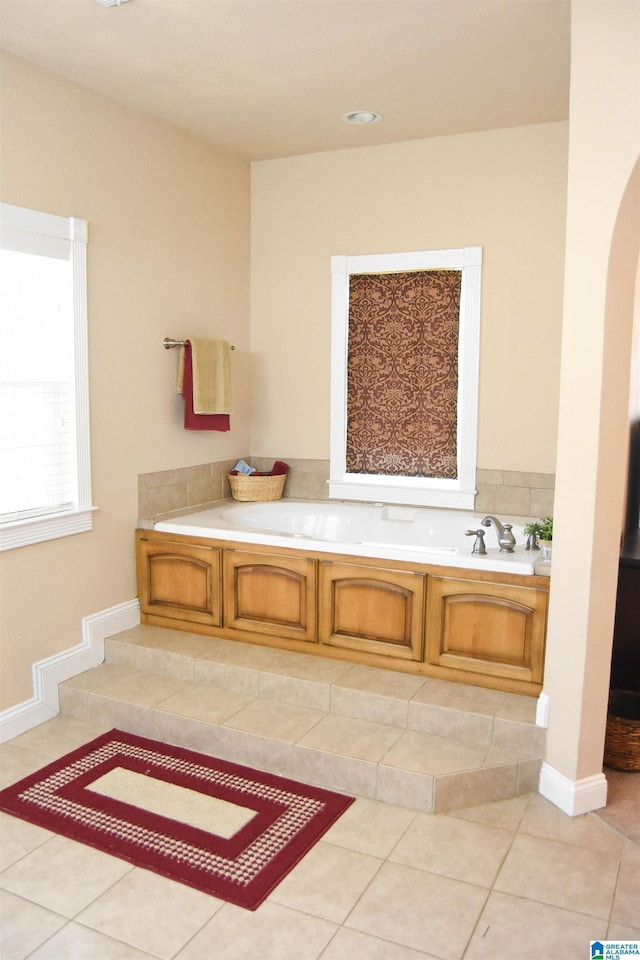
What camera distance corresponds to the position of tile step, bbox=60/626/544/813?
2.77 m

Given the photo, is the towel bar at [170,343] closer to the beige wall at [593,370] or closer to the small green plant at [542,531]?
the small green plant at [542,531]

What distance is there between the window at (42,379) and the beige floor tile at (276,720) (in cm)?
112

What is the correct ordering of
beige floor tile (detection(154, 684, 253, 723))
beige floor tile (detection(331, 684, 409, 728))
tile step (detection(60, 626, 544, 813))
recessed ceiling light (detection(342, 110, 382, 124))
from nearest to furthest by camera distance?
tile step (detection(60, 626, 544, 813)), beige floor tile (detection(331, 684, 409, 728)), beige floor tile (detection(154, 684, 253, 723)), recessed ceiling light (detection(342, 110, 382, 124))

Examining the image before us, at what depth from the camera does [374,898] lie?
227cm

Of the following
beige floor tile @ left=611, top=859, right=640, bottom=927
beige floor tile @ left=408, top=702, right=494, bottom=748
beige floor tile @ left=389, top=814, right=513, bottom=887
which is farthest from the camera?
beige floor tile @ left=408, top=702, right=494, bottom=748

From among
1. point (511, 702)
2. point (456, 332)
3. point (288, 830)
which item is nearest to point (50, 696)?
point (288, 830)

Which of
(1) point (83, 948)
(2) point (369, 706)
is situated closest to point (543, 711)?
(2) point (369, 706)

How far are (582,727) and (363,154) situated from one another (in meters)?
3.18

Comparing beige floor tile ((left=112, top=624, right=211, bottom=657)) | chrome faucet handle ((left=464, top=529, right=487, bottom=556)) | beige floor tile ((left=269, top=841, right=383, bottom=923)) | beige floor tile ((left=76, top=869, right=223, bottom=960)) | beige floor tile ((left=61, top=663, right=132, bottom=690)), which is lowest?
beige floor tile ((left=76, top=869, right=223, bottom=960))

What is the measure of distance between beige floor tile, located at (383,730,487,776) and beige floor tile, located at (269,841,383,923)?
15.3 inches

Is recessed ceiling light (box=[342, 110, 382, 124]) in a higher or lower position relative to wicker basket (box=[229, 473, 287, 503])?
higher

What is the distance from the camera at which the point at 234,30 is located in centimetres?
287

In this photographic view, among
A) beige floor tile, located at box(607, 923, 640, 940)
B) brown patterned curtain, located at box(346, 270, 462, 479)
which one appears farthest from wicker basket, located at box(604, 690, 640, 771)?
brown patterned curtain, located at box(346, 270, 462, 479)

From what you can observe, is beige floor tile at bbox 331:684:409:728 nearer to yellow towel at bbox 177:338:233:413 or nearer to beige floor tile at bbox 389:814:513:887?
beige floor tile at bbox 389:814:513:887
